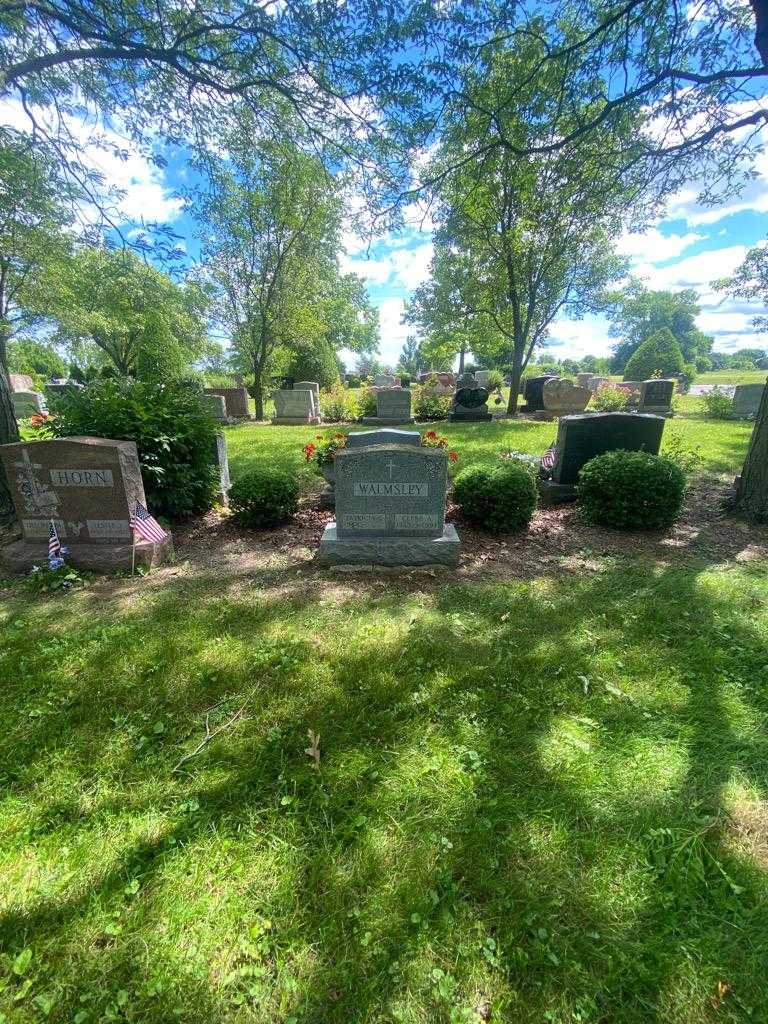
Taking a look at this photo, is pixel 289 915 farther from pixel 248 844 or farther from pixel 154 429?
pixel 154 429

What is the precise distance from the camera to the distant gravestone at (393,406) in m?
16.6

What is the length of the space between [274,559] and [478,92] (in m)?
6.08

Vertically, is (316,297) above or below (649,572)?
above

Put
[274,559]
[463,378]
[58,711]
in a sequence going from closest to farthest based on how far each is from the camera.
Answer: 1. [58,711]
2. [274,559]
3. [463,378]

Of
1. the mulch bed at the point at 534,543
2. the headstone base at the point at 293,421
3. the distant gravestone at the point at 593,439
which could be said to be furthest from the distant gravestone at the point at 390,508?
the headstone base at the point at 293,421

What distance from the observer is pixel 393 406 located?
55.0 ft

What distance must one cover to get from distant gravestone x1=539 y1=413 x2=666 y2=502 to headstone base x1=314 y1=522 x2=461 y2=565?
283 centimetres

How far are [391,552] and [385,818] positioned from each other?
2.69 metres

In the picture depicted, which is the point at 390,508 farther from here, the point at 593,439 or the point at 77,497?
the point at 593,439

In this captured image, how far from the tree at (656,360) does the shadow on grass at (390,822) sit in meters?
38.5

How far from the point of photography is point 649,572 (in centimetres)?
418

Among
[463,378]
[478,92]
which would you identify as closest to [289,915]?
[478,92]

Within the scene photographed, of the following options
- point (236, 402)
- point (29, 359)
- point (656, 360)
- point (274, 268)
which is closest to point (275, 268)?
point (274, 268)

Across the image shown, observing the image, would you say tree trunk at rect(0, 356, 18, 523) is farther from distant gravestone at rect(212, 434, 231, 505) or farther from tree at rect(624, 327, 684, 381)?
tree at rect(624, 327, 684, 381)
